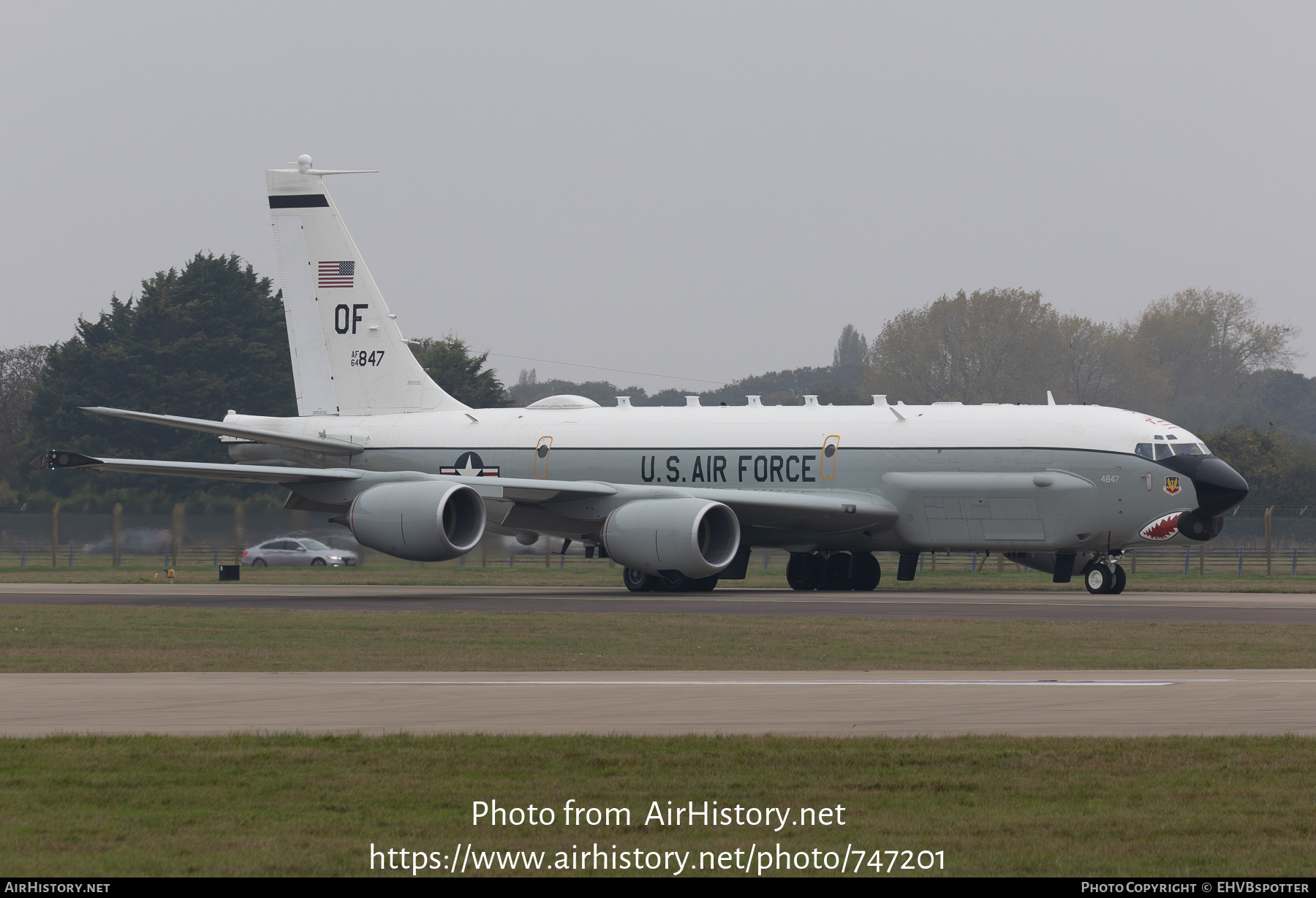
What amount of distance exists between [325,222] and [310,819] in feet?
118

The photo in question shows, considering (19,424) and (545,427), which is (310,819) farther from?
(19,424)

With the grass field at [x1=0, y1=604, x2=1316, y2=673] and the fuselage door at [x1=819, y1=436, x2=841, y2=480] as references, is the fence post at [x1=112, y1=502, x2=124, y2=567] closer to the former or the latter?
the grass field at [x1=0, y1=604, x2=1316, y2=673]

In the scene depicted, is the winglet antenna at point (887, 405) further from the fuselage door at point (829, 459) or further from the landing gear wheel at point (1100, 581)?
the landing gear wheel at point (1100, 581)

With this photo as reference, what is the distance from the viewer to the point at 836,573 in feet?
122

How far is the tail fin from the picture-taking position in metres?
42.5

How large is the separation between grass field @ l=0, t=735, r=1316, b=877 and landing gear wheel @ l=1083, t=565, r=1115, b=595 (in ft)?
77.9

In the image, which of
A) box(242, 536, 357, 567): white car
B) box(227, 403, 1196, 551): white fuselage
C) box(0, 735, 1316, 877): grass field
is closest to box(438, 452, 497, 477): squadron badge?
box(227, 403, 1196, 551): white fuselage

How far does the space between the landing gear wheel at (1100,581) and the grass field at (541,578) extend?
107 cm

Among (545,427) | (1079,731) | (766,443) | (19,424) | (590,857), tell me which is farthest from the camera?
(19,424)

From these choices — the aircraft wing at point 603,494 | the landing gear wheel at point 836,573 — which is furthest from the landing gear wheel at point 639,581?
the landing gear wheel at point 836,573

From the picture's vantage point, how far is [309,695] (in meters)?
13.7

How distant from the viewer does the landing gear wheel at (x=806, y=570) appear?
3747 centimetres

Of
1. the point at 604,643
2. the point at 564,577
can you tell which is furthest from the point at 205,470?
the point at 604,643

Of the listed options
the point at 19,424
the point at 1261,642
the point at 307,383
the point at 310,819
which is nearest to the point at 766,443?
the point at 307,383
